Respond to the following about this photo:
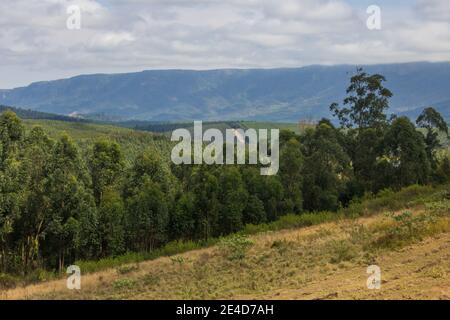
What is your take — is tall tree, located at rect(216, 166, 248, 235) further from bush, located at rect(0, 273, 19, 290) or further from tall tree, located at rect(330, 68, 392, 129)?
tall tree, located at rect(330, 68, 392, 129)

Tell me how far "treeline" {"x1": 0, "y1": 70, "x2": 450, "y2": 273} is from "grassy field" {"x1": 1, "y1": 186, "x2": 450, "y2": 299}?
13.3 metres

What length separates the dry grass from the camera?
537 inches

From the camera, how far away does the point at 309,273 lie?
17391 millimetres

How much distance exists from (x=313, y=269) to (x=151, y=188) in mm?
25322

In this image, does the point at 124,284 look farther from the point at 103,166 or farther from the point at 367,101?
the point at 367,101

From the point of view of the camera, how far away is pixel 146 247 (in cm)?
4291

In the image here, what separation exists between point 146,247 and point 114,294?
80.1 feet

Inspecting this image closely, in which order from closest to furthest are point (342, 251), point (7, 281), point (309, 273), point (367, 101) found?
point (309, 273) < point (342, 251) < point (7, 281) < point (367, 101)

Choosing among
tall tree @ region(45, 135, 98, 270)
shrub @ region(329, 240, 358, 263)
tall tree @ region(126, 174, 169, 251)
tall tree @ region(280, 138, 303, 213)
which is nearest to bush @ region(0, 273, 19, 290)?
→ tall tree @ region(45, 135, 98, 270)

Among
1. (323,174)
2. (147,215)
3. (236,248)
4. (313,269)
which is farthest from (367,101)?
(313,269)

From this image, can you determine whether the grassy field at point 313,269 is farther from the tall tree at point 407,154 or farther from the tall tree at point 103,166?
the tall tree at point 407,154

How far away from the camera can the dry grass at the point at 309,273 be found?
13.6 meters

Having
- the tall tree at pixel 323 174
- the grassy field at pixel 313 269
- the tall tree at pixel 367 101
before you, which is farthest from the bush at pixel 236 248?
the tall tree at pixel 367 101

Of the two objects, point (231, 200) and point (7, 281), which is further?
point (231, 200)
